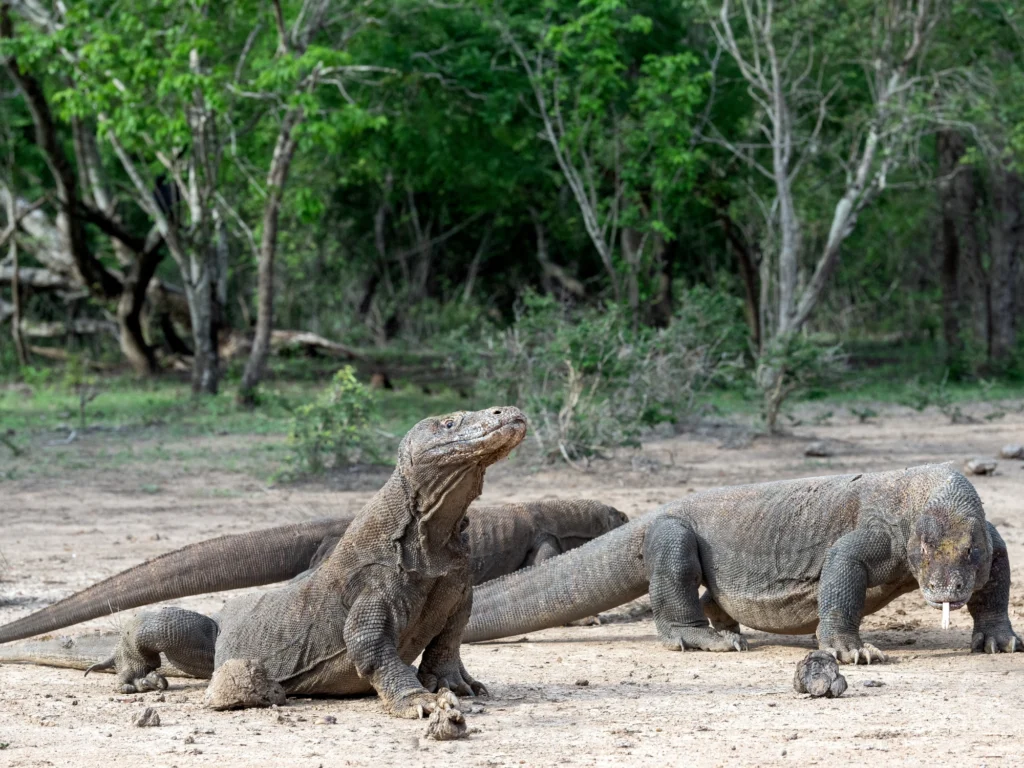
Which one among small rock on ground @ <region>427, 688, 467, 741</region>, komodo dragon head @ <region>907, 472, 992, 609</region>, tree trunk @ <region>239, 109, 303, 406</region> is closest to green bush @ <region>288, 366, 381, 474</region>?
tree trunk @ <region>239, 109, 303, 406</region>

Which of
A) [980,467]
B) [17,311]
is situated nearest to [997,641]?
[980,467]

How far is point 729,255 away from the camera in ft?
111

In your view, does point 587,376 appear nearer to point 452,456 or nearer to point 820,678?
point 820,678

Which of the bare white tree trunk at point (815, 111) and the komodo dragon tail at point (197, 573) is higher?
the bare white tree trunk at point (815, 111)

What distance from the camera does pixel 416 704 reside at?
4.67 m

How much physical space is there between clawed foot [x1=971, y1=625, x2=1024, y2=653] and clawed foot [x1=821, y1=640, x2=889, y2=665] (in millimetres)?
420

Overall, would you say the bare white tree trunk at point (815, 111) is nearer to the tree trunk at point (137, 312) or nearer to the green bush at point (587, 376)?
the green bush at point (587, 376)

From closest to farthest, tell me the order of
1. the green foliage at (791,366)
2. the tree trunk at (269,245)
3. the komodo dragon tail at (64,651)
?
the komodo dragon tail at (64,651) → the green foliage at (791,366) → the tree trunk at (269,245)

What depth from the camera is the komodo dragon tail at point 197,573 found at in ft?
19.2

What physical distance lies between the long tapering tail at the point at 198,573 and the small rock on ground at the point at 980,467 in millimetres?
6351

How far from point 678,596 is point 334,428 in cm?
611

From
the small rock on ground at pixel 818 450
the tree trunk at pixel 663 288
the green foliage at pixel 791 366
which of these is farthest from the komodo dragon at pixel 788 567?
the tree trunk at pixel 663 288

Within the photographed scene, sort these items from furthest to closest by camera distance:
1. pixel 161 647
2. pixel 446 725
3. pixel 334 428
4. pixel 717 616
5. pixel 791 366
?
1. pixel 791 366
2. pixel 334 428
3. pixel 717 616
4. pixel 161 647
5. pixel 446 725

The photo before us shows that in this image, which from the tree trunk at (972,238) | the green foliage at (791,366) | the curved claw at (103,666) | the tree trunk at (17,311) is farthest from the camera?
the tree trunk at (972,238)
